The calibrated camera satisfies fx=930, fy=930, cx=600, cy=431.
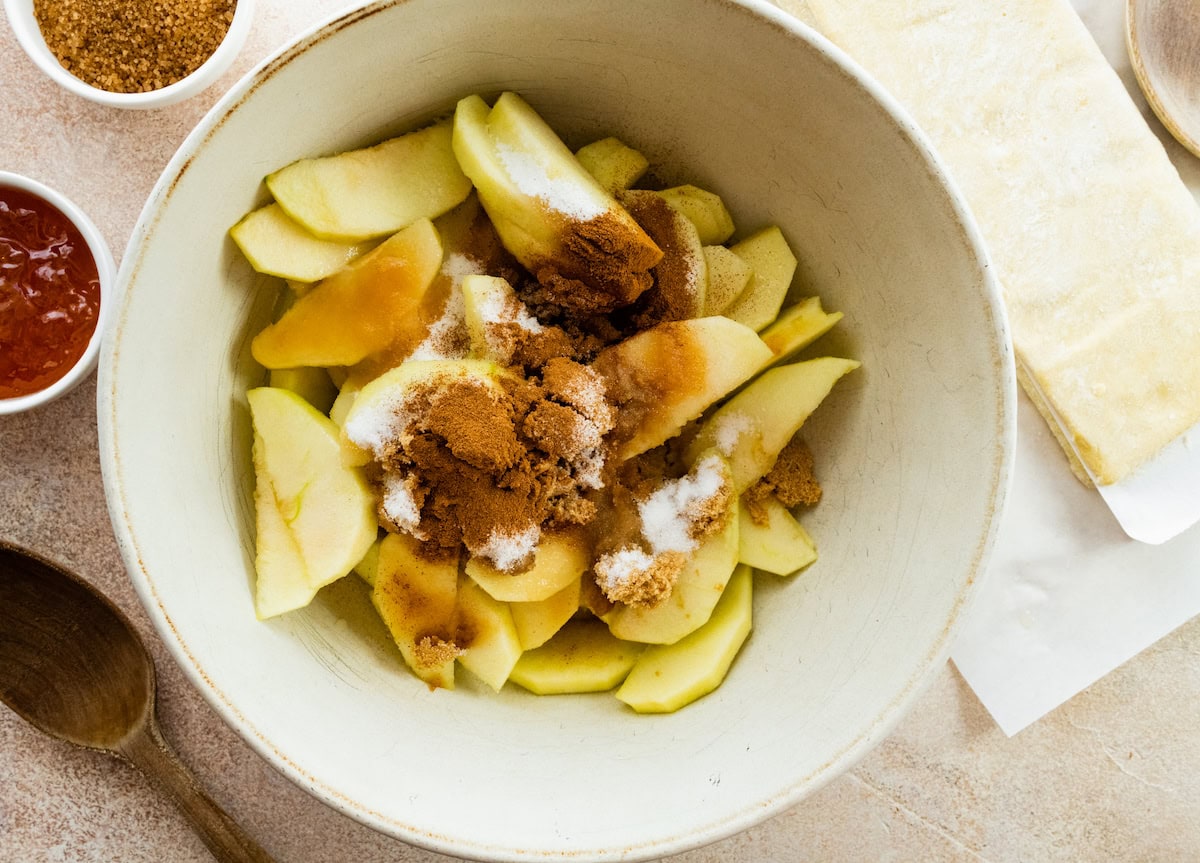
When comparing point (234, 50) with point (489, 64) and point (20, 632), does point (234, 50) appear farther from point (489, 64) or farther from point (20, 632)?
point (20, 632)

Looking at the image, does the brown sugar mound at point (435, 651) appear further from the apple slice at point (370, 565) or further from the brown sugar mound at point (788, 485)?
the brown sugar mound at point (788, 485)

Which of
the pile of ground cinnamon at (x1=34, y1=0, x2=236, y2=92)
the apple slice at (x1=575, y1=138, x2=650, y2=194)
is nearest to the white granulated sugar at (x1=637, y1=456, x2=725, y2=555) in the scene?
the apple slice at (x1=575, y1=138, x2=650, y2=194)

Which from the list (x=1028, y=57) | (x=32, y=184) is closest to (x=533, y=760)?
(x=32, y=184)

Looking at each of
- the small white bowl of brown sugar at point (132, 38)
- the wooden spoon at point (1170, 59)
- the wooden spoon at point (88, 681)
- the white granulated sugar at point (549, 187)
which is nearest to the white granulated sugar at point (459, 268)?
the white granulated sugar at point (549, 187)

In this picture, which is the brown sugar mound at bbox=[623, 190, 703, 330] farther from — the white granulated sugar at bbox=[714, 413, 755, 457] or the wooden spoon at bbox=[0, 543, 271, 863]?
the wooden spoon at bbox=[0, 543, 271, 863]

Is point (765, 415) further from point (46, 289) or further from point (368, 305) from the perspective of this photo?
point (46, 289)
